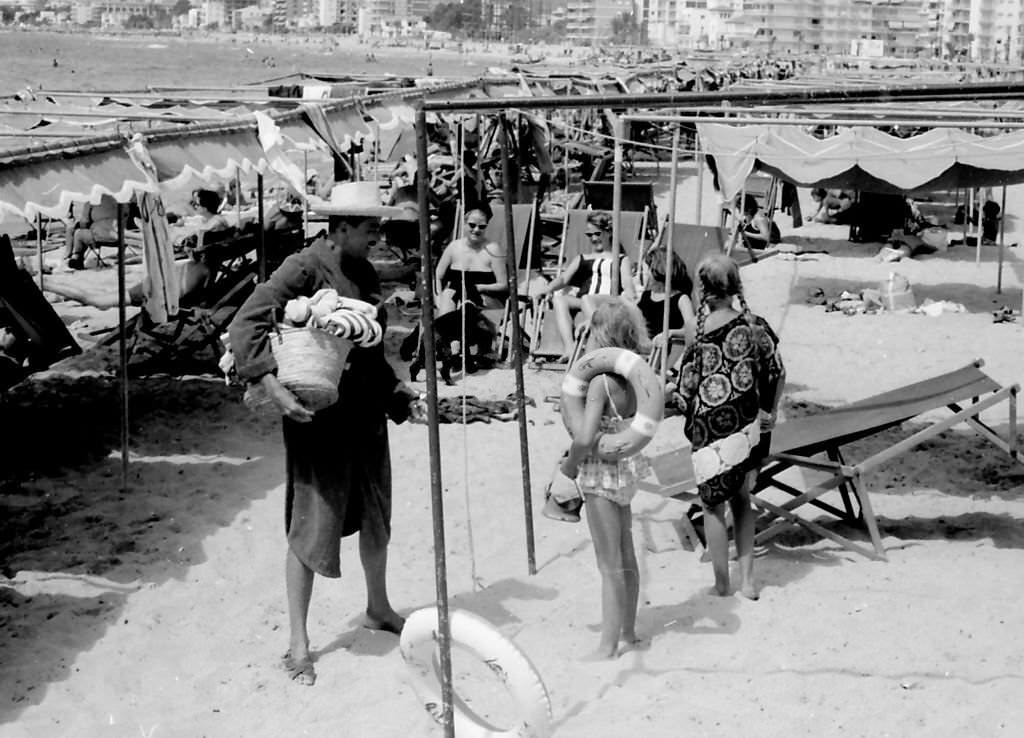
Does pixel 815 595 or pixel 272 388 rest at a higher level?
pixel 272 388

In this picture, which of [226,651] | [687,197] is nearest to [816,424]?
[226,651]

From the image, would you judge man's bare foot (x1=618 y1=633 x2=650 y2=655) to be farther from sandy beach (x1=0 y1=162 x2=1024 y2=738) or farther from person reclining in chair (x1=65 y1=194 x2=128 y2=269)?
person reclining in chair (x1=65 y1=194 x2=128 y2=269)

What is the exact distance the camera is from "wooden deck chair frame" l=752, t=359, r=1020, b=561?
5.58 m

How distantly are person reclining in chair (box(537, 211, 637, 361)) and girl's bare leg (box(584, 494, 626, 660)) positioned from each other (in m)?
3.98

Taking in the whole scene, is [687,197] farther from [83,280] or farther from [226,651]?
[226,651]

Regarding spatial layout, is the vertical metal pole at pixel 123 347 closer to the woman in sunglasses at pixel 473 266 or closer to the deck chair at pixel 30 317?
the deck chair at pixel 30 317

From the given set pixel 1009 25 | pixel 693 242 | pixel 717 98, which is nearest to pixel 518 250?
pixel 693 242

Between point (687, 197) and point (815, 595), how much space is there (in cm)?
1507

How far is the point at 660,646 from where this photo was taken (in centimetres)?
475

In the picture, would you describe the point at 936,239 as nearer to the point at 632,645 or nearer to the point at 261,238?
the point at 261,238

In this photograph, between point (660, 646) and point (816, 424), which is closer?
point (660, 646)

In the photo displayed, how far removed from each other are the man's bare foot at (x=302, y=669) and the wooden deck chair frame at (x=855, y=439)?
2070 mm

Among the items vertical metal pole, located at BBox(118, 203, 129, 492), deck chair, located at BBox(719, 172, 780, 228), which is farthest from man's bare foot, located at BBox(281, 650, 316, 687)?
deck chair, located at BBox(719, 172, 780, 228)

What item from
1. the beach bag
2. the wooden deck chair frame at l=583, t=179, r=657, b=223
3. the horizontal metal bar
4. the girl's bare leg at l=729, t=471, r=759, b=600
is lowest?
the girl's bare leg at l=729, t=471, r=759, b=600
